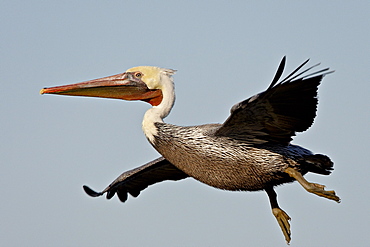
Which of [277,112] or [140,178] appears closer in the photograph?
[277,112]

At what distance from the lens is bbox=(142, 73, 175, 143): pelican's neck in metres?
9.47

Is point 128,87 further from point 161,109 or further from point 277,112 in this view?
point 277,112

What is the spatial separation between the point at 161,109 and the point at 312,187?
230 cm

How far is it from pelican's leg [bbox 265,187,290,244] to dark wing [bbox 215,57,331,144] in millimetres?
991

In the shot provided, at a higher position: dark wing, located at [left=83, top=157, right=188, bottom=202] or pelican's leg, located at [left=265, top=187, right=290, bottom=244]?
dark wing, located at [left=83, top=157, right=188, bottom=202]

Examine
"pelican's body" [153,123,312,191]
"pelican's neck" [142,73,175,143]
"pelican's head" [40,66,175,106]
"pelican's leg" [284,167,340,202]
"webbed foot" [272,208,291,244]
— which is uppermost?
"pelican's head" [40,66,175,106]

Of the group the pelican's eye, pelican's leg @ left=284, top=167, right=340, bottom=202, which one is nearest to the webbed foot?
Answer: pelican's leg @ left=284, top=167, right=340, bottom=202

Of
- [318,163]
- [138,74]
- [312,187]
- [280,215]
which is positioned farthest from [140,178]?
[312,187]

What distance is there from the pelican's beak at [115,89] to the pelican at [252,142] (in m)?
0.12

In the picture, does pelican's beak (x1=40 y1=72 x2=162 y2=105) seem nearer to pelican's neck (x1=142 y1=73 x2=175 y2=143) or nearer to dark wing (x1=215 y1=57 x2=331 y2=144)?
pelican's neck (x1=142 y1=73 x2=175 y2=143)

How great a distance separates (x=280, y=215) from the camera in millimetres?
9805

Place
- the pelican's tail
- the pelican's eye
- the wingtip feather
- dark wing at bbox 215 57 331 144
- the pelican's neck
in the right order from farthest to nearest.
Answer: the wingtip feather, the pelican's eye, the pelican's neck, the pelican's tail, dark wing at bbox 215 57 331 144

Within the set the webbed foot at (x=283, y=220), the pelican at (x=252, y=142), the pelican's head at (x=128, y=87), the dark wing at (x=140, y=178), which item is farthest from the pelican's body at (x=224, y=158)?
the dark wing at (x=140, y=178)

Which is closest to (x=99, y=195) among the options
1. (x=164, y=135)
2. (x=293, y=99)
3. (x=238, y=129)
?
(x=164, y=135)
